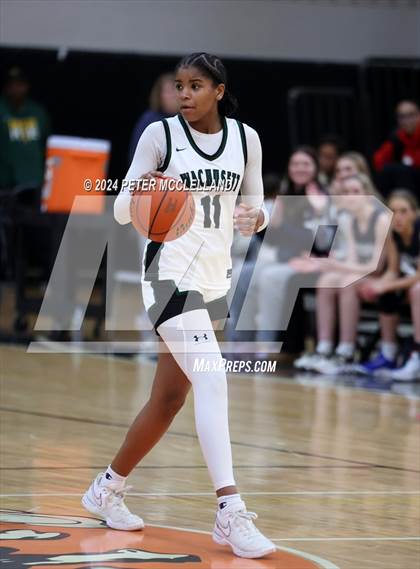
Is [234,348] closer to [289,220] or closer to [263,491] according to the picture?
[289,220]

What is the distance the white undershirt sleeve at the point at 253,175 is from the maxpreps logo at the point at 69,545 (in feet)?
4.18

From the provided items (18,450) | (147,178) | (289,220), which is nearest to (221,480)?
(147,178)

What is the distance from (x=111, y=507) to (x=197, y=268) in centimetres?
95

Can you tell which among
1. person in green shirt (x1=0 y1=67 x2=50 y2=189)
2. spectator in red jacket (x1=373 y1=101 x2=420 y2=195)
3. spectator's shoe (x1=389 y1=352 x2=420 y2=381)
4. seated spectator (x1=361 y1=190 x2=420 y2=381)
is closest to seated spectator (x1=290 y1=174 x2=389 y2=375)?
seated spectator (x1=361 y1=190 x2=420 y2=381)

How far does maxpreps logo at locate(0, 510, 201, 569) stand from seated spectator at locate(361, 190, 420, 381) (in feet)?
17.3

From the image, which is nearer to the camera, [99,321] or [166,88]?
[166,88]

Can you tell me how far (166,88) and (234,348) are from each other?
7.32 ft

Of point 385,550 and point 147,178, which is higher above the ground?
point 147,178

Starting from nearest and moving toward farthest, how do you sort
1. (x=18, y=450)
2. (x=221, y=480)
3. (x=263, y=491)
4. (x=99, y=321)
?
1. (x=221, y=480)
2. (x=263, y=491)
3. (x=18, y=450)
4. (x=99, y=321)

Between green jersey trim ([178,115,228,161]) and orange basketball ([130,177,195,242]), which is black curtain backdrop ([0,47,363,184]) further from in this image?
orange basketball ([130,177,195,242])

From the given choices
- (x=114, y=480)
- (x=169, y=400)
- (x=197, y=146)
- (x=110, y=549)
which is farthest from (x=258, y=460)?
(x=197, y=146)

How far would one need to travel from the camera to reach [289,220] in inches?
412

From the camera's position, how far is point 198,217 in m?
4.65

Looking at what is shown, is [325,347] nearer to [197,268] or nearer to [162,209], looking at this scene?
[197,268]
